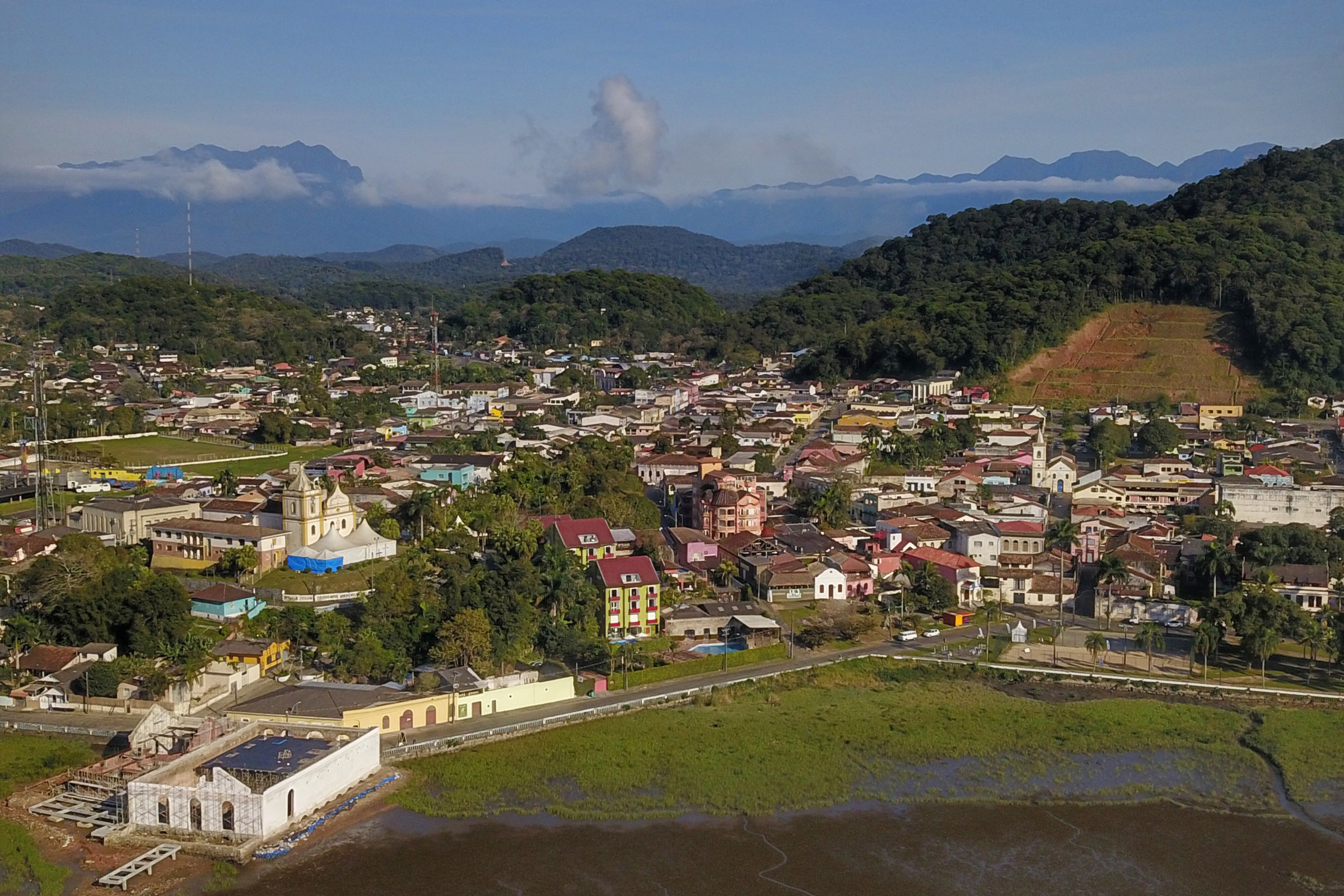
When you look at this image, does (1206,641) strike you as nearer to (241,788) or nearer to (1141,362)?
(241,788)

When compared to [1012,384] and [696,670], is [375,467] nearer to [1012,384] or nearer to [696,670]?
[696,670]

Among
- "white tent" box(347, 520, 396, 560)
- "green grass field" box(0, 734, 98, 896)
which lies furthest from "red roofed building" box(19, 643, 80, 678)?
"white tent" box(347, 520, 396, 560)

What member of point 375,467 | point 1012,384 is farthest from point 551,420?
point 1012,384

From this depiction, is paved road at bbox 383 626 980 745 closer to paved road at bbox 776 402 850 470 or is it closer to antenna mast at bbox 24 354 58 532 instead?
antenna mast at bbox 24 354 58 532

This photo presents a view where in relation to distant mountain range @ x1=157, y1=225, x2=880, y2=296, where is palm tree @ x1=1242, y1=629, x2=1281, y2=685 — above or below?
below

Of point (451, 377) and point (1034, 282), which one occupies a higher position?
point (1034, 282)

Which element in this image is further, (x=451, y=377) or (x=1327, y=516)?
(x=451, y=377)
